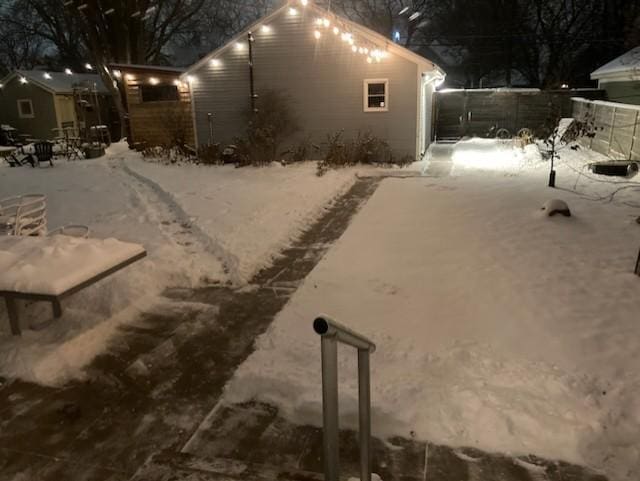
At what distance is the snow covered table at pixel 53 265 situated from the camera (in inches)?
164

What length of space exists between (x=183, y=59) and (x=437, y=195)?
31.5m

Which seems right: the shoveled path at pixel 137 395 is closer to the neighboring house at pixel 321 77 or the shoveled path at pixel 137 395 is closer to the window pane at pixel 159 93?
the neighboring house at pixel 321 77

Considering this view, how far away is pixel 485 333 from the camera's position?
15.0 ft

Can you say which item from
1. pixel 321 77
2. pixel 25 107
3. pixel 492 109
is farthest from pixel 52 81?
pixel 492 109

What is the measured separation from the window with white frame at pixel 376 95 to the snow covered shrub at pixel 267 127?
7.64 feet

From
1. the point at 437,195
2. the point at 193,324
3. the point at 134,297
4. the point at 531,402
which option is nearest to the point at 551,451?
the point at 531,402

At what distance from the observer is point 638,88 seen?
16.7 metres

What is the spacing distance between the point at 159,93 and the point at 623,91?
16856 millimetres

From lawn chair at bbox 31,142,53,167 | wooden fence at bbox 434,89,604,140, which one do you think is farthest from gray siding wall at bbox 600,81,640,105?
lawn chair at bbox 31,142,53,167

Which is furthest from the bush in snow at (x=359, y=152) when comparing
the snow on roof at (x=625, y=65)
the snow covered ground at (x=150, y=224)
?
the snow on roof at (x=625, y=65)

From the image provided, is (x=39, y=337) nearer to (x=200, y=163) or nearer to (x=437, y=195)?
(x=437, y=195)

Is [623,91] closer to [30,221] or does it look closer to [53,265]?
[30,221]

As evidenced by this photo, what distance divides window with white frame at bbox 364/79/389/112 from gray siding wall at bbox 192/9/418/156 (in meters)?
0.12

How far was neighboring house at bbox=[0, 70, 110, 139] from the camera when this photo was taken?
81.0 ft
